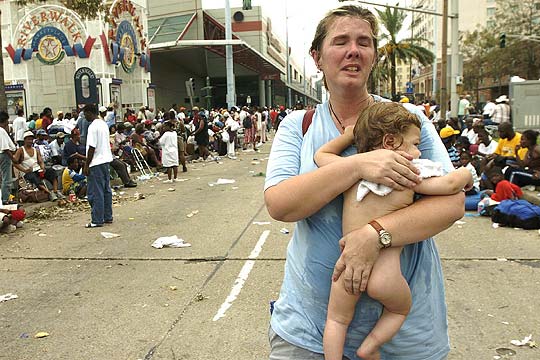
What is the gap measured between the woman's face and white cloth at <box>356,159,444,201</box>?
1.16ft

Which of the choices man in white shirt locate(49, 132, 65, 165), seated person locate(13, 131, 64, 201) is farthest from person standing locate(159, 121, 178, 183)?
seated person locate(13, 131, 64, 201)

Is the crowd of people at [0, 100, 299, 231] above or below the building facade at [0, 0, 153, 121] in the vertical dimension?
below

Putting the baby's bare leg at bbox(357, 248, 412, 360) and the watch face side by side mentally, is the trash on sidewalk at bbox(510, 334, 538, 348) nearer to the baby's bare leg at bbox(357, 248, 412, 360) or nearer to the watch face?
the baby's bare leg at bbox(357, 248, 412, 360)

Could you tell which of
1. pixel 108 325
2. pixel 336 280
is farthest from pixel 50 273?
pixel 336 280

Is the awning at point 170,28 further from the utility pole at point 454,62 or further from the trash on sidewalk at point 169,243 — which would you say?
the trash on sidewalk at point 169,243

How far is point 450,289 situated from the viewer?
5.26 metres

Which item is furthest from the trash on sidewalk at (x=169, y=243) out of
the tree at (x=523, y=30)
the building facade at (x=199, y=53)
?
the tree at (x=523, y=30)

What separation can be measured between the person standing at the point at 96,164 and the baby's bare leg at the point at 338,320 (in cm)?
761

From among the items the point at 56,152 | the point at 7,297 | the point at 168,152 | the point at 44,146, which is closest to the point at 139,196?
the point at 168,152

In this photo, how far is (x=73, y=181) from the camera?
12.0 meters

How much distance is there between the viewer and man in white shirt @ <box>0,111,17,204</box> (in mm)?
10242

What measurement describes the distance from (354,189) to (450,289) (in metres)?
3.99

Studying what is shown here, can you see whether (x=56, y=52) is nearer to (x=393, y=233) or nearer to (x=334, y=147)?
(x=334, y=147)

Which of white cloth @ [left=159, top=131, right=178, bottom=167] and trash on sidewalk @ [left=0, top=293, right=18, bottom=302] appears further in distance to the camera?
white cloth @ [left=159, top=131, right=178, bottom=167]
